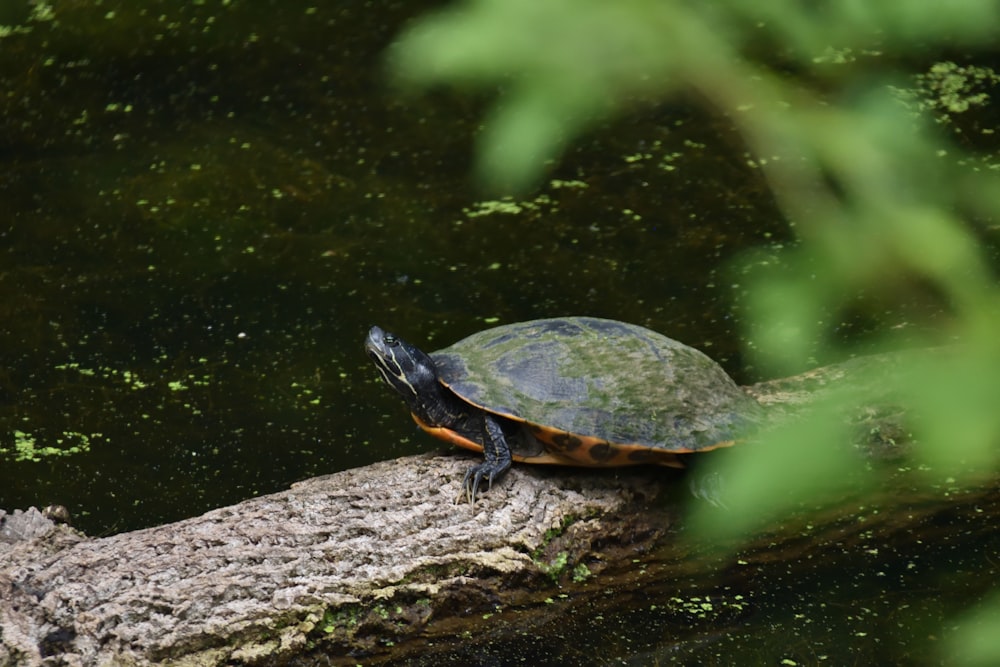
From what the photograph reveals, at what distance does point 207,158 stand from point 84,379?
1.66 m

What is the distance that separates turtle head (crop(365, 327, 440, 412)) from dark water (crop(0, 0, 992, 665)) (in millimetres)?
530

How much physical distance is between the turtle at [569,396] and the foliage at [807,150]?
1916mm

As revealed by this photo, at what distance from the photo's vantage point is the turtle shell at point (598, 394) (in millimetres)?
2539

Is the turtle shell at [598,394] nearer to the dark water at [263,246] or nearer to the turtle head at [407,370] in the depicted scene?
the turtle head at [407,370]

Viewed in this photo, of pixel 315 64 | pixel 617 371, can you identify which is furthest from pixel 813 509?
pixel 315 64

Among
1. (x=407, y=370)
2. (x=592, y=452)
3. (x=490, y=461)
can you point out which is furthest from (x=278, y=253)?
(x=592, y=452)

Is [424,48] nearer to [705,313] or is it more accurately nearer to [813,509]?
[813,509]

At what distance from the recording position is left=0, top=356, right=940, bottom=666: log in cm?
223

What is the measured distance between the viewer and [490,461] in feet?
8.46

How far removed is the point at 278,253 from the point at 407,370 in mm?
1764

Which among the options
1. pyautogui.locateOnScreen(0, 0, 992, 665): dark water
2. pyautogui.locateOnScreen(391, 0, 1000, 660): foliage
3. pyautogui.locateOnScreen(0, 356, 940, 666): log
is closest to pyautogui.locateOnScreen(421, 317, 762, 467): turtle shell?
pyautogui.locateOnScreen(0, 356, 940, 666): log

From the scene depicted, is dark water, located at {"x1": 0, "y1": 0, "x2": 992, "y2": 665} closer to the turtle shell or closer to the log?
the log

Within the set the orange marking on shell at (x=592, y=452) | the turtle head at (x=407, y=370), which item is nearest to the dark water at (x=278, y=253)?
the orange marking on shell at (x=592, y=452)

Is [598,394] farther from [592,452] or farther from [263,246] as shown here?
[263,246]
